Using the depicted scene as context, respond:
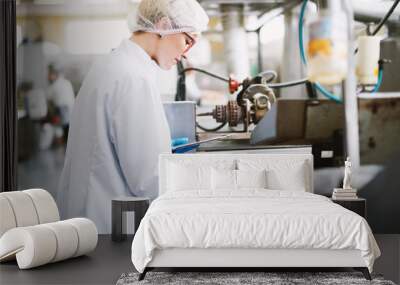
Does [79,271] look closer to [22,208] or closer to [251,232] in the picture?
[22,208]

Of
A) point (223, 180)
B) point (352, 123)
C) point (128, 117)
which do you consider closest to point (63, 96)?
point (128, 117)

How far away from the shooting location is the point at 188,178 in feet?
19.1

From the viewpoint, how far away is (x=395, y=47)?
249 inches

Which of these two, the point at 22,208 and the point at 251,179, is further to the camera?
the point at 251,179

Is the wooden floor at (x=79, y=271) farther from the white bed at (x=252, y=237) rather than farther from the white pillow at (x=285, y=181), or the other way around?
the white pillow at (x=285, y=181)

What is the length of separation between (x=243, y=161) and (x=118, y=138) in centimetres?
114

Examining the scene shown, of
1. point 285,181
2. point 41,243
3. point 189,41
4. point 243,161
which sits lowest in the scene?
point 41,243

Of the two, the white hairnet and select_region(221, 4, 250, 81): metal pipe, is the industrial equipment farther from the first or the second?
the white hairnet

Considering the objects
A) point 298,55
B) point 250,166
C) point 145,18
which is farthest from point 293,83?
point 145,18

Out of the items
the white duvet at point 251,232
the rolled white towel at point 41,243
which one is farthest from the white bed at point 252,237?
the rolled white towel at point 41,243

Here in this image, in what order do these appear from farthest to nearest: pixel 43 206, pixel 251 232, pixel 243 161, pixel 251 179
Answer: pixel 243 161
pixel 251 179
pixel 43 206
pixel 251 232

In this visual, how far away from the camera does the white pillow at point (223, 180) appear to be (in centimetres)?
571

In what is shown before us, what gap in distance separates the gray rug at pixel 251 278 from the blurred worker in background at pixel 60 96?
7.51 feet

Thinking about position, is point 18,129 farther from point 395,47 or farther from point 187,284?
point 395,47
